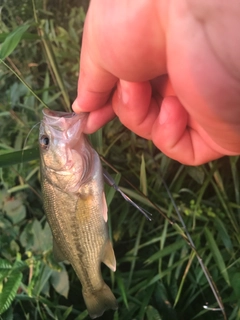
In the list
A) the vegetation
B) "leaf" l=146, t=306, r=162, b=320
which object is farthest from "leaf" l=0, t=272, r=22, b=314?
"leaf" l=146, t=306, r=162, b=320

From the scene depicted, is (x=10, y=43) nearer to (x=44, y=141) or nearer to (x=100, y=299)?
(x=44, y=141)

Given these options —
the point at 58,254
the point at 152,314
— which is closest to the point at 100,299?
the point at 58,254

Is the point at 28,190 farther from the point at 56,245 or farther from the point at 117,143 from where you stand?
the point at 56,245

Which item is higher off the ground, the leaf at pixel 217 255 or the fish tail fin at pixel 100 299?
the fish tail fin at pixel 100 299

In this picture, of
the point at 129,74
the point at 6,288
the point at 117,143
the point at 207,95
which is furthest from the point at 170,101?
the point at 6,288

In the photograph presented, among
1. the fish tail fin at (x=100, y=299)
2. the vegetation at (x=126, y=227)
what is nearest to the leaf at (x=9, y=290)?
the vegetation at (x=126, y=227)

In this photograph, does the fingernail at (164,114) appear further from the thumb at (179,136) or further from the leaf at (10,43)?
the leaf at (10,43)
